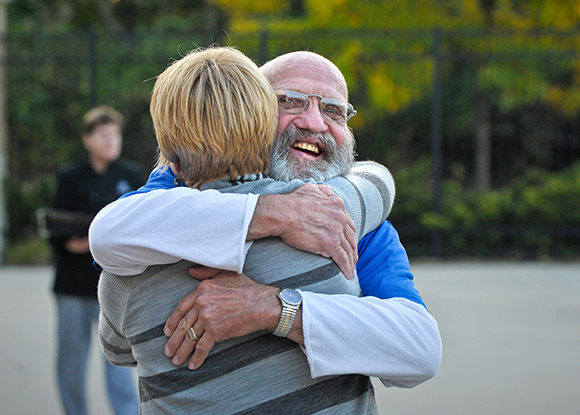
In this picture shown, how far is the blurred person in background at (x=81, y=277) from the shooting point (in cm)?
388

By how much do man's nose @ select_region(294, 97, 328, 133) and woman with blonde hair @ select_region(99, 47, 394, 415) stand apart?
0.88ft

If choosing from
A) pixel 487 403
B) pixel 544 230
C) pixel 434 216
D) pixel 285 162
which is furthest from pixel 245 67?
pixel 544 230

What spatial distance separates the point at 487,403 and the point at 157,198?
3595 millimetres

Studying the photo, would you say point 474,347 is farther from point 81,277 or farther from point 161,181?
point 161,181

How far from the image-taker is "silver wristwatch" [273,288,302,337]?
139 centimetres

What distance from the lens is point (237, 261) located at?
→ 53.6 inches

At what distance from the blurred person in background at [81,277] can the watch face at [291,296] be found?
8.88 feet

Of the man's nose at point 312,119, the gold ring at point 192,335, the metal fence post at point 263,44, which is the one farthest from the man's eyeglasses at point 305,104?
the metal fence post at point 263,44

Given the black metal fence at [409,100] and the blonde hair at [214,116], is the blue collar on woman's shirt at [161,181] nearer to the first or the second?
the blonde hair at [214,116]

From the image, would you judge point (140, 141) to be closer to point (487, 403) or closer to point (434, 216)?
point (434, 216)

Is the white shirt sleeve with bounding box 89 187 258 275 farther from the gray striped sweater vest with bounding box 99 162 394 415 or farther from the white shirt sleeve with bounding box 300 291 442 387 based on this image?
the white shirt sleeve with bounding box 300 291 442 387

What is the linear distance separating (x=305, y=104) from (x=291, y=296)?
606 millimetres

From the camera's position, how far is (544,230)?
9477 millimetres

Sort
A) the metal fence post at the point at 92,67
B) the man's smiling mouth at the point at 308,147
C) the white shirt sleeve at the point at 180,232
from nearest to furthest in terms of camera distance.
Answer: the white shirt sleeve at the point at 180,232, the man's smiling mouth at the point at 308,147, the metal fence post at the point at 92,67
